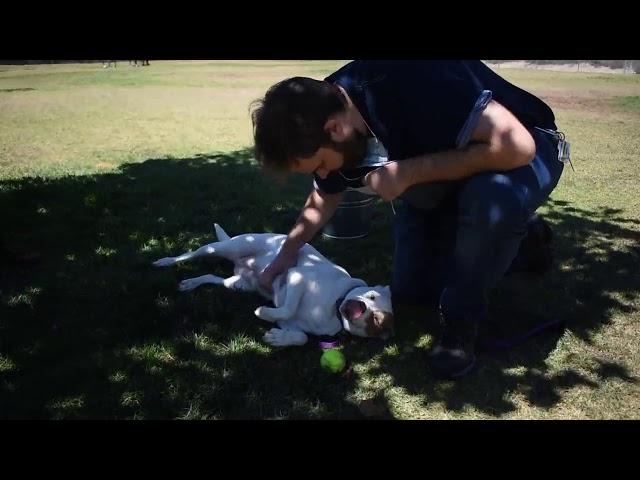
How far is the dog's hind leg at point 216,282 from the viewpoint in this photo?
402 cm

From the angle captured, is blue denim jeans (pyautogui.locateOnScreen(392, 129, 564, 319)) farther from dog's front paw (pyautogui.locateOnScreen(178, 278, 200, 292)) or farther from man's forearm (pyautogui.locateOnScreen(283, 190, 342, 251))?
dog's front paw (pyautogui.locateOnScreen(178, 278, 200, 292))

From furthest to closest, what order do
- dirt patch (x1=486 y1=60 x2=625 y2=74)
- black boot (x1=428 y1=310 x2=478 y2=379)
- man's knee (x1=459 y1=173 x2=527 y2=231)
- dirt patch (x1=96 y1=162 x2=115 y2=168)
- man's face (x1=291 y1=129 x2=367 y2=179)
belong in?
dirt patch (x1=486 y1=60 x2=625 y2=74), dirt patch (x1=96 y1=162 x2=115 y2=168), black boot (x1=428 y1=310 x2=478 y2=379), man's knee (x1=459 y1=173 x2=527 y2=231), man's face (x1=291 y1=129 x2=367 y2=179)

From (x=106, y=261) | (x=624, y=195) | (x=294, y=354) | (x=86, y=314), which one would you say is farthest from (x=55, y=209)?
(x=624, y=195)

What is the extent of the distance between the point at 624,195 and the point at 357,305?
5.29 m

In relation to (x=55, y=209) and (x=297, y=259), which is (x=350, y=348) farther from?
(x=55, y=209)

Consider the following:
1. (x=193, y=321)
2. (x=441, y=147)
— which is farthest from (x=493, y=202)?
(x=193, y=321)

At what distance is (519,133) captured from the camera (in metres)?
2.72

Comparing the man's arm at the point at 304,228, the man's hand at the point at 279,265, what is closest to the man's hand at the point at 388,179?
the man's arm at the point at 304,228

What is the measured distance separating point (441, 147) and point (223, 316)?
6.49 ft

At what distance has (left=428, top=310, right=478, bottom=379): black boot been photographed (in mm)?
3102

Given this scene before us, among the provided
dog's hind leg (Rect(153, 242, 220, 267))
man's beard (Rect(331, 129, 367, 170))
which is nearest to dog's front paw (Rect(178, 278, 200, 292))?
dog's hind leg (Rect(153, 242, 220, 267))

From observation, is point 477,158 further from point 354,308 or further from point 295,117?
point 354,308

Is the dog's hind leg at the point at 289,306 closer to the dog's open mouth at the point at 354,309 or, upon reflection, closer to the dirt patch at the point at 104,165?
the dog's open mouth at the point at 354,309

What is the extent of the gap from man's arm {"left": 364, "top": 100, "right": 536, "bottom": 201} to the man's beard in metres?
0.16
